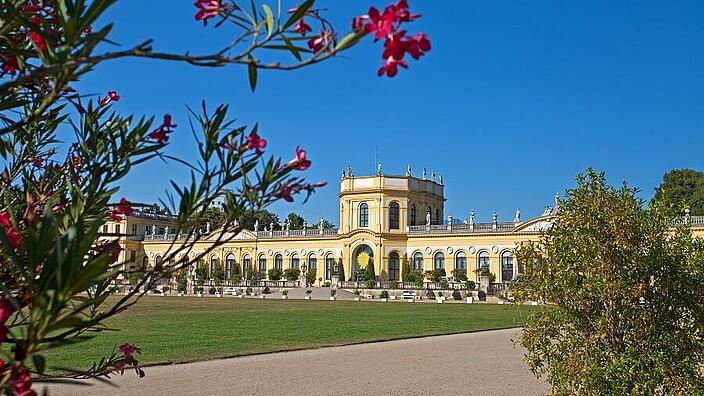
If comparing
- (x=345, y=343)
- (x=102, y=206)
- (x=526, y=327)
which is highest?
(x=102, y=206)

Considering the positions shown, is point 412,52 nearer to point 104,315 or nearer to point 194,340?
point 104,315

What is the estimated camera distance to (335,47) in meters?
1.39

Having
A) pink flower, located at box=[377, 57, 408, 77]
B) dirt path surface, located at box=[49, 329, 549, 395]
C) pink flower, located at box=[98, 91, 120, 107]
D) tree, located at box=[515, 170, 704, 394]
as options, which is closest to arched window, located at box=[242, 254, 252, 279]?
dirt path surface, located at box=[49, 329, 549, 395]

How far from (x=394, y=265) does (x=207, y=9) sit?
44.3 metres

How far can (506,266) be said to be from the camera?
138ft

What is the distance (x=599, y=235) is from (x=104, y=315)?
4.71 metres

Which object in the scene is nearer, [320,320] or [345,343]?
[345,343]

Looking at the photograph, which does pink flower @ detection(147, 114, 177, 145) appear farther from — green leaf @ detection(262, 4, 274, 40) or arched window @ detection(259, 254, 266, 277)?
arched window @ detection(259, 254, 266, 277)

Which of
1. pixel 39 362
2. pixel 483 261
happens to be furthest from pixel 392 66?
pixel 483 261

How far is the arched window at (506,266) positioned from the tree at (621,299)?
1449 inches

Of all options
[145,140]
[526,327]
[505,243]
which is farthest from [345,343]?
[505,243]

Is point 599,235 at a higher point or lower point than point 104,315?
higher

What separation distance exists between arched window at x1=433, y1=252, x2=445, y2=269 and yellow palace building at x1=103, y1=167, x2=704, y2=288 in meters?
0.07

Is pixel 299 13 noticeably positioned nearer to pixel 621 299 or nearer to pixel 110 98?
pixel 110 98
